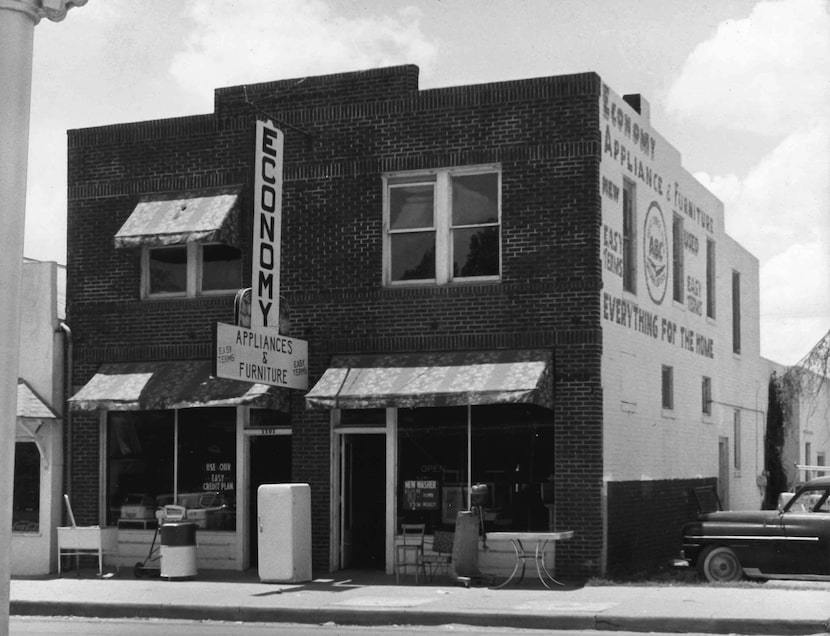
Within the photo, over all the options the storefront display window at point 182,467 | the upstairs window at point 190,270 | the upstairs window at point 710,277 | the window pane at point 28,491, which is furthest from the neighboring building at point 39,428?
the upstairs window at point 710,277

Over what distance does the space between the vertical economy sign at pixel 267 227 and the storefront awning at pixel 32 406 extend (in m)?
4.72

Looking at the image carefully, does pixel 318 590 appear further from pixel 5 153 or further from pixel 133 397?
pixel 5 153

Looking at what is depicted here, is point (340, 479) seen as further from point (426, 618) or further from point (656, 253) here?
point (656, 253)

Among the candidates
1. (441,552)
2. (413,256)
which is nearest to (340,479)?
(441,552)

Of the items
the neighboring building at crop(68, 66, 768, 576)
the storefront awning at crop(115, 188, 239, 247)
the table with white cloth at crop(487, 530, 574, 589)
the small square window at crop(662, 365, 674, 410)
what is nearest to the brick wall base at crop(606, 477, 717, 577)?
the neighboring building at crop(68, 66, 768, 576)

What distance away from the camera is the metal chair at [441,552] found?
1777 centimetres

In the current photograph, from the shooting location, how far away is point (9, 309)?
91.0 inches

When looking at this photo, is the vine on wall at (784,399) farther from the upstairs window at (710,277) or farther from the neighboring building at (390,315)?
the neighboring building at (390,315)

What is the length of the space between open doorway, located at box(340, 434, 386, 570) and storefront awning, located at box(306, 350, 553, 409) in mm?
1085

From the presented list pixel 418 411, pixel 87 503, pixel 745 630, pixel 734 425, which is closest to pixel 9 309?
pixel 745 630

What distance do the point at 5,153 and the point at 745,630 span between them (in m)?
12.1

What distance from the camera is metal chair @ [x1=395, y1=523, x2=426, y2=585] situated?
1809cm

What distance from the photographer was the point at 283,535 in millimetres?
17766

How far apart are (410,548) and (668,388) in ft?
21.5
